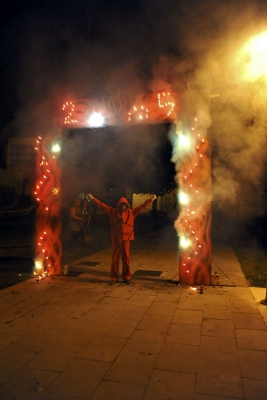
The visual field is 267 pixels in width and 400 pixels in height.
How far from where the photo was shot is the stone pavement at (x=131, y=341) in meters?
2.62

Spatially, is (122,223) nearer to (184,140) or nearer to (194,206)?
(194,206)

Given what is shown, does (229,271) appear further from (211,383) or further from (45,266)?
(211,383)

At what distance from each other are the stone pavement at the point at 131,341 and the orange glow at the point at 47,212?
430 mm

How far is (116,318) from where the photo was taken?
416 centimetres

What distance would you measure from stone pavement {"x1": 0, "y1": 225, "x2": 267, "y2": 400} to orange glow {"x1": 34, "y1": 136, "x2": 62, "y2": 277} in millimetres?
430

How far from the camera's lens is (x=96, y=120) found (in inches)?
241

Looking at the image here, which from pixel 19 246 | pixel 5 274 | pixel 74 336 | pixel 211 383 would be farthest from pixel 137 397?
pixel 19 246

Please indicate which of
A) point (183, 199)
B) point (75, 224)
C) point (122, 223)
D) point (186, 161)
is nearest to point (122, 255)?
point (122, 223)

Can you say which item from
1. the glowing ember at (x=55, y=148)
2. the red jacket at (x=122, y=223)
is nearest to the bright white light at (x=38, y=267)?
the red jacket at (x=122, y=223)

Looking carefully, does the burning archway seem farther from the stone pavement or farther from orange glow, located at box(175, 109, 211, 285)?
the stone pavement

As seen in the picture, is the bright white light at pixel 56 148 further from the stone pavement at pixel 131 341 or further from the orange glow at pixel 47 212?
the stone pavement at pixel 131 341

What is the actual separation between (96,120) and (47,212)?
6.35ft

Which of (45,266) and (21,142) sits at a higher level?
(21,142)

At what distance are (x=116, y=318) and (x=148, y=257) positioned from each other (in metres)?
4.73
